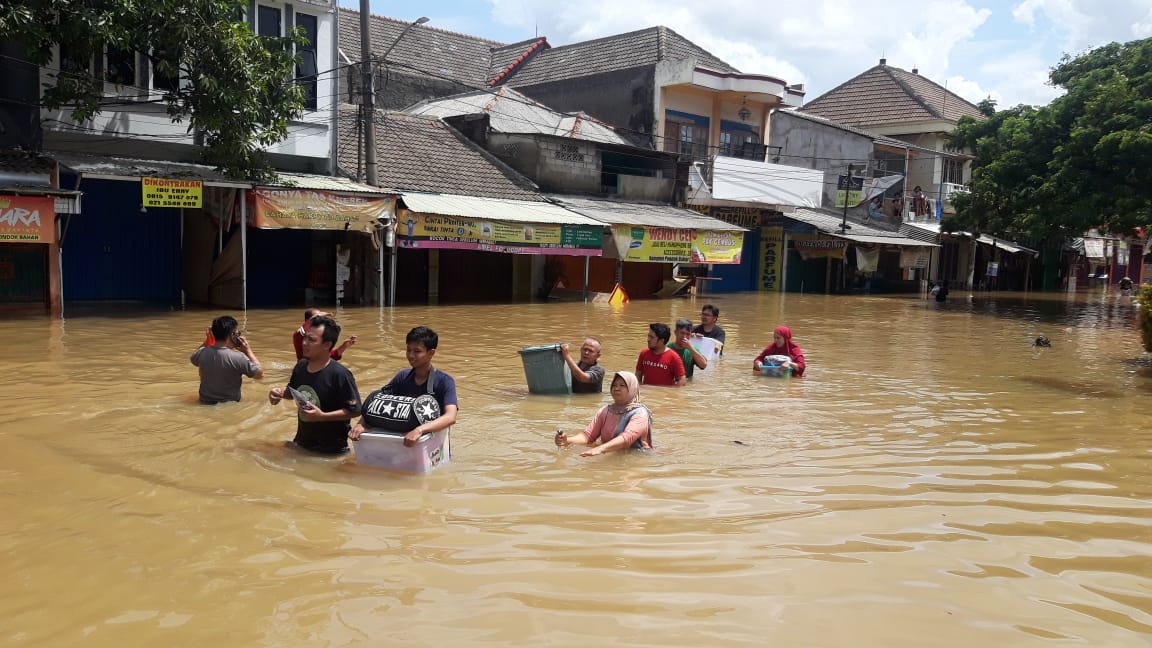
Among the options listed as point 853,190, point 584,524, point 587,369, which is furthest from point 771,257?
point 584,524

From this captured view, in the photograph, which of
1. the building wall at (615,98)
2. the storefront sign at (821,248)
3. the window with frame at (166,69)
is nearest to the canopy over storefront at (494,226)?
the window with frame at (166,69)

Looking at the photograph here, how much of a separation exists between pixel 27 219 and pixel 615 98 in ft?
69.0

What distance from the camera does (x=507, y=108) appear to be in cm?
2819

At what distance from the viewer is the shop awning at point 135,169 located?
616 inches

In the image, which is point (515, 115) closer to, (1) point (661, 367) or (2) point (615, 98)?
(2) point (615, 98)

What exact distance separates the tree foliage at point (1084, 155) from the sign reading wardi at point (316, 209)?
720 inches

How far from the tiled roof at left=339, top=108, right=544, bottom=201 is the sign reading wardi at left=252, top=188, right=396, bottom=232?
6.97 feet

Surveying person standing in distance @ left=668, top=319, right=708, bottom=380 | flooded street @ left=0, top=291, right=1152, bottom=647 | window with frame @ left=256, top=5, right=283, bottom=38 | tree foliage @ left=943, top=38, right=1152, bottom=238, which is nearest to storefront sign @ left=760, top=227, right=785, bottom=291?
tree foliage @ left=943, top=38, right=1152, bottom=238

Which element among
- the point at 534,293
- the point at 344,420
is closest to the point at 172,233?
the point at 534,293

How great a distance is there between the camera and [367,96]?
2006cm

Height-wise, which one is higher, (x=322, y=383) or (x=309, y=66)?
(x=309, y=66)

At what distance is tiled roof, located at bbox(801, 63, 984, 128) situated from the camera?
40938 mm

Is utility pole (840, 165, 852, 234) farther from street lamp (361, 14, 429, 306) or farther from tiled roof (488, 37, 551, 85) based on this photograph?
street lamp (361, 14, 429, 306)

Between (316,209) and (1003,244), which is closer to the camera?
(316,209)
